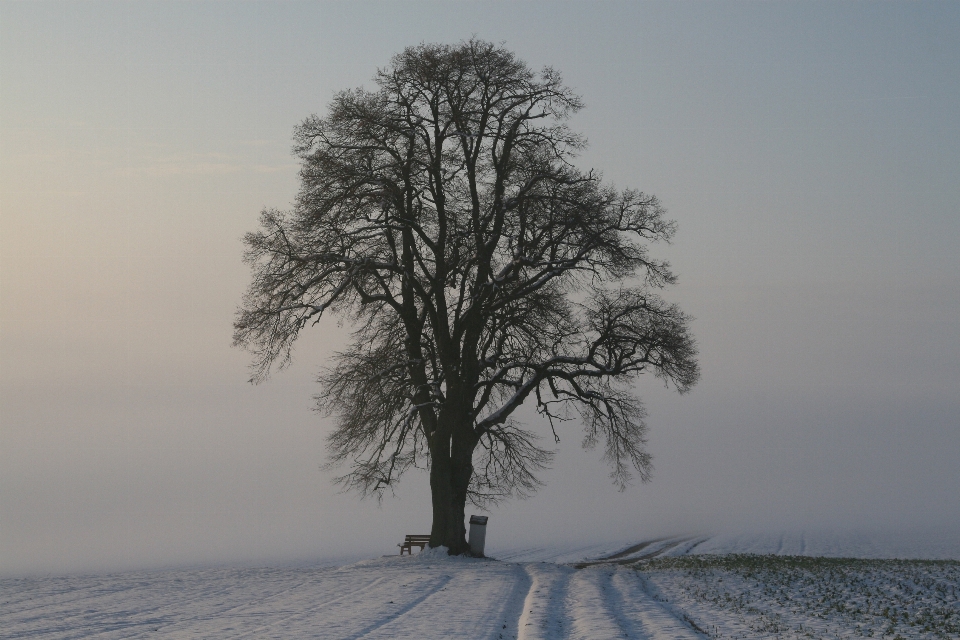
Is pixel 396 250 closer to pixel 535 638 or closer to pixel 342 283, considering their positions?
pixel 342 283

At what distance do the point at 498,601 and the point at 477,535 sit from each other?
10501mm

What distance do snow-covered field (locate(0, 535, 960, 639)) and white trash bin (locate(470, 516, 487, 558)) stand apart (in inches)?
71.5

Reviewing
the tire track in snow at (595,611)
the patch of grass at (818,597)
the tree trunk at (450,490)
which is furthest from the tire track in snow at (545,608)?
the tree trunk at (450,490)

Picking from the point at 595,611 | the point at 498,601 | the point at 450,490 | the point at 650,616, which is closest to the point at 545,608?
the point at 595,611

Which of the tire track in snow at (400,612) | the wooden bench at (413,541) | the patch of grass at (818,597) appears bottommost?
Answer: the patch of grass at (818,597)

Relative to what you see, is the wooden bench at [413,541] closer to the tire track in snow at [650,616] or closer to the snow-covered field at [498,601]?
the snow-covered field at [498,601]

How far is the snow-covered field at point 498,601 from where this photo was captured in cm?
1339

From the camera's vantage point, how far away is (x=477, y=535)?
87.8 ft

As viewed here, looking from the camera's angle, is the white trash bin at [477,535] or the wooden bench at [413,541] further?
the wooden bench at [413,541]

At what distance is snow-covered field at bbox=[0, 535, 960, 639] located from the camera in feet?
43.9

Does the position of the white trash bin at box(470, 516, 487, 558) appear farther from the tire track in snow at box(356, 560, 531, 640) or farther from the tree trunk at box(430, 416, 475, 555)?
the tire track in snow at box(356, 560, 531, 640)

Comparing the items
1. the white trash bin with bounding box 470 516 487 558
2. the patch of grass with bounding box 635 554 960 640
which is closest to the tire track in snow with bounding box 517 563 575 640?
the patch of grass with bounding box 635 554 960 640

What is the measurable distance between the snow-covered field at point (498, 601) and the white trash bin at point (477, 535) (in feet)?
5.96

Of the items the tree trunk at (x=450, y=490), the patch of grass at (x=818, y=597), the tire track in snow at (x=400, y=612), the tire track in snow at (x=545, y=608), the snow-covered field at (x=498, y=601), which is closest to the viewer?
the tire track in snow at (x=400, y=612)
